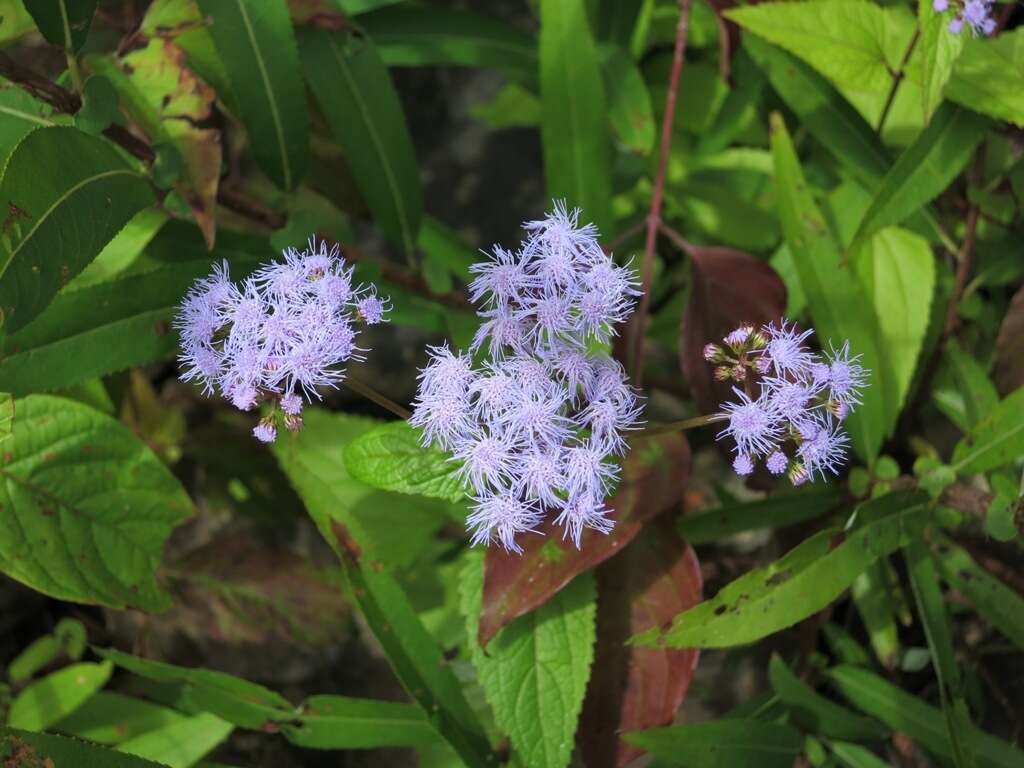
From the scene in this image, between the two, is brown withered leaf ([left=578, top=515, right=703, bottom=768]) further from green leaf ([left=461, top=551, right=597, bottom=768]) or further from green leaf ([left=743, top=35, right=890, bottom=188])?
green leaf ([left=743, top=35, right=890, bottom=188])

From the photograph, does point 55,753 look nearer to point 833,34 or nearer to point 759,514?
point 759,514

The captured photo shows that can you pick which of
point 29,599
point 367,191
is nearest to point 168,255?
point 367,191

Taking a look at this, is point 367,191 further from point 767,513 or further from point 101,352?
point 767,513

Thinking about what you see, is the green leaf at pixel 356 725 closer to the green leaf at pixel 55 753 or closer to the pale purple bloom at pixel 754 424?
the green leaf at pixel 55 753

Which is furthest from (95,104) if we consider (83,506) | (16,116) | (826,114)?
(826,114)

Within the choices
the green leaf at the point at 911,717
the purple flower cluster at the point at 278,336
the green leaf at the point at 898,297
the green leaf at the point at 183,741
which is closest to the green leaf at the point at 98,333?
the purple flower cluster at the point at 278,336
